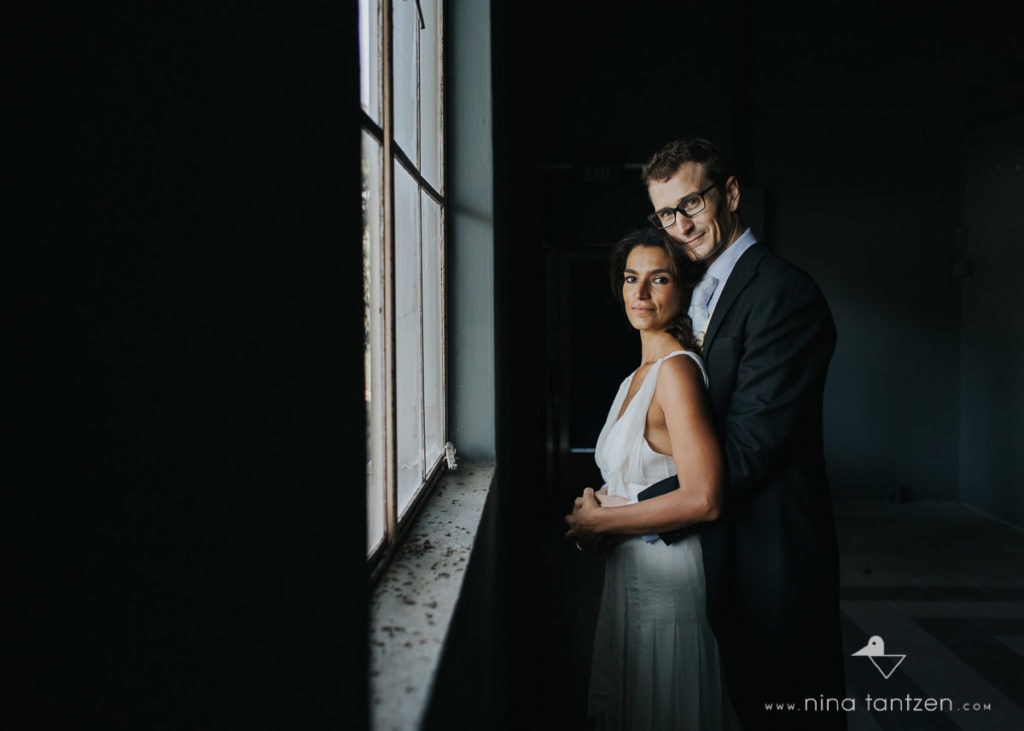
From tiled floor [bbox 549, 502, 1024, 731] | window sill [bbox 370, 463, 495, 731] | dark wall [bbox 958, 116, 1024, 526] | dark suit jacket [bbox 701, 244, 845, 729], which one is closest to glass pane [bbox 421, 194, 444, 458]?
window sill [bbox 370, 463, 495, 731]

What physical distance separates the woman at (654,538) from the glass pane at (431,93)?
0.55m

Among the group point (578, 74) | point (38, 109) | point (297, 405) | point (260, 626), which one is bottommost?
point (260, 626)

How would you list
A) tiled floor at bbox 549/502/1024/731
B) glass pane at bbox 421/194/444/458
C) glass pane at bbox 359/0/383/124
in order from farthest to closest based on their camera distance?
1. tiled floor at bbox 549/502/1024/731
2. glass pane at bbox 421/194/444/458
3. glass pane at bbox 359/0/383/124

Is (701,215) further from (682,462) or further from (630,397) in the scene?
(682,462)

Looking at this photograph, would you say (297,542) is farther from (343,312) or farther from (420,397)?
(420,397)

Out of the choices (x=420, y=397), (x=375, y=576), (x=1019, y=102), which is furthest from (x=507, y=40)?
(x=1019, y=102)

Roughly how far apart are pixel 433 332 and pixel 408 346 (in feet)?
1.29

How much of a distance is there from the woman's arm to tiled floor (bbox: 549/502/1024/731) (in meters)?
0.71

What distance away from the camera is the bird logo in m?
3.38

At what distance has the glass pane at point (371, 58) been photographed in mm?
1073

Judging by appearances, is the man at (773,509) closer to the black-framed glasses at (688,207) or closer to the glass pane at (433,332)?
the black-framed glasses at (688,207)

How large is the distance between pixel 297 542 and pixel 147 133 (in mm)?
274

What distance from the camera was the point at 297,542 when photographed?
1.55ft

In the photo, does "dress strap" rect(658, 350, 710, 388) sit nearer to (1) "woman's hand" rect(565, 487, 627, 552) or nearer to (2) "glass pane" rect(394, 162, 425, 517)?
(1) "woman's hand" rect(565, 487, 627, 552)
